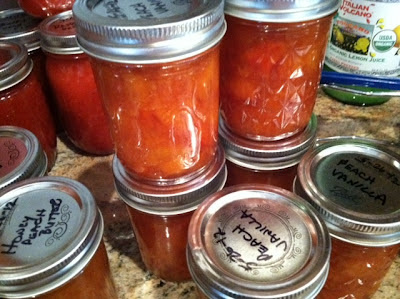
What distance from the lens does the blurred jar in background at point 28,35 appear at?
3.05 feet

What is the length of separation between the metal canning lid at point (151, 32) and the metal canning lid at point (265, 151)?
9.1 inches

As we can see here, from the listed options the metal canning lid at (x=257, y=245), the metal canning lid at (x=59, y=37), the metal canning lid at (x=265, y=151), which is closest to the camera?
the metal canning lid at (x=257, y=245)

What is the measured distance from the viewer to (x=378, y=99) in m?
1.10

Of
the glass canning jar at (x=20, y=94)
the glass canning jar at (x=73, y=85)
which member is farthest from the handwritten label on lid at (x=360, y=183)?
the glass canning jar at (x=20, y=94)

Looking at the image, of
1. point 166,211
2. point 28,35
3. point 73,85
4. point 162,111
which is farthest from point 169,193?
point 28,35

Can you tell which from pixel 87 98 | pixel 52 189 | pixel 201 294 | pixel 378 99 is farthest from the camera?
pixel 378 99

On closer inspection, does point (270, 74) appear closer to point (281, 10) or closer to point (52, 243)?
point (281, 10)

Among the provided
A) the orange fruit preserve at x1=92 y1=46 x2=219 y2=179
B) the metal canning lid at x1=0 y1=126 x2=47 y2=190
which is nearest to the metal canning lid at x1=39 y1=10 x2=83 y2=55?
the metal canning lid at x1=0 y1=126 x2=47 y2=190

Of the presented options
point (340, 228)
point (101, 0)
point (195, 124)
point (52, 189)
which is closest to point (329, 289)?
point (340, 228)

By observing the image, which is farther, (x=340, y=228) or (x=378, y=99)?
(x=378, y=99)

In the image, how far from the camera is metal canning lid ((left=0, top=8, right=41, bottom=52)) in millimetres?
929

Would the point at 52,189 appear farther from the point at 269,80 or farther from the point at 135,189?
the point at 269,80

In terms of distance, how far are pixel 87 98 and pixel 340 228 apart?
22.7 inches

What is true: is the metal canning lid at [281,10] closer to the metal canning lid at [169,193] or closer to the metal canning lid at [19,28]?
the metal canning lid at [169,193]
